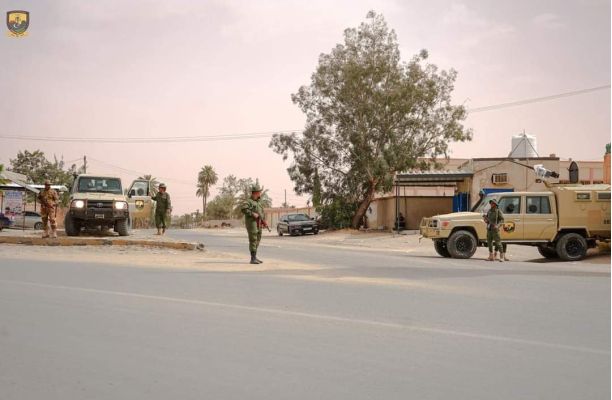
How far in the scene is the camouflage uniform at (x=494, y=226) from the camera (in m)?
19.5

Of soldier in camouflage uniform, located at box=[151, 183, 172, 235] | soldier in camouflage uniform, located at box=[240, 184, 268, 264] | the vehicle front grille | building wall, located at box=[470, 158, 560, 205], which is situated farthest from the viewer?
building wall, located at box=[470, 158, 560, 205]

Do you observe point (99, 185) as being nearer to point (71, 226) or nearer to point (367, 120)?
point (71, 226)

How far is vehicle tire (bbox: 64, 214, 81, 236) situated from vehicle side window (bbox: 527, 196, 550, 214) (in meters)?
15.2

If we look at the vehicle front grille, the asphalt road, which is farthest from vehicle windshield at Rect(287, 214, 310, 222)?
the asphalt road

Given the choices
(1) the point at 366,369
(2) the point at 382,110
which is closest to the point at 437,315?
(1) the point at 366,369

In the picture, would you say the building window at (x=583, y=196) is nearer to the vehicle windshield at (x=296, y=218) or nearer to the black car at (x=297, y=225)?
the black car at (x=297, y=225)

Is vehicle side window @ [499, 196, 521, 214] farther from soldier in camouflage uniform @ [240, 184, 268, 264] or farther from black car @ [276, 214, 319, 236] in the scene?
black car @ [276, 214, 319, 236]

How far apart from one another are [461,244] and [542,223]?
8.77 feet

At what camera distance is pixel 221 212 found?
109750mm

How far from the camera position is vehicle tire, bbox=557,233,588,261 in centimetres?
2114

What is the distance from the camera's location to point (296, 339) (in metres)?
6.73

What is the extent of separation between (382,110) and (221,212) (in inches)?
2638

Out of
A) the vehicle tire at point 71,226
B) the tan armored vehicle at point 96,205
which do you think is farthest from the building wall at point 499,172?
the vehicle tire at point 71,226

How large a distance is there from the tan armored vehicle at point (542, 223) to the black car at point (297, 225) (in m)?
27.0
